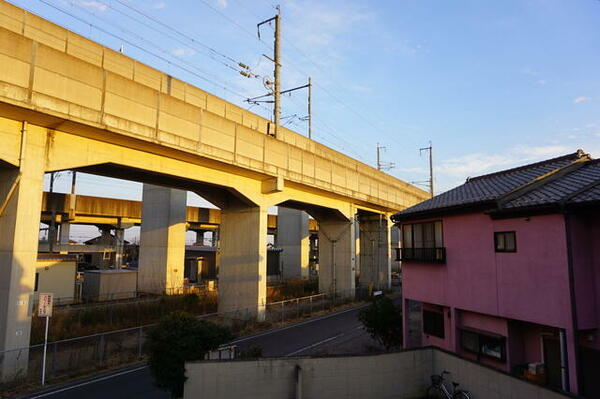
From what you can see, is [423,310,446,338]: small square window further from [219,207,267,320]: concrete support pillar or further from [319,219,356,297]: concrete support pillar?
[319,219,356,297]: concrete support pillar

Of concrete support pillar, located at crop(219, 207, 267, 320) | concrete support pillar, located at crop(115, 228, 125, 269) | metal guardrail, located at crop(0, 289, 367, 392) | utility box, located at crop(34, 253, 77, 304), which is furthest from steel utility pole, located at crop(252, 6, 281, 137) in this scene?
concrete support pillar, located at crop(115, 228, 125, 269)

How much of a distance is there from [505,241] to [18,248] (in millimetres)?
15951

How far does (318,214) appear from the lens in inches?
1412

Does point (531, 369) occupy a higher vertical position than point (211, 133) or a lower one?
lower

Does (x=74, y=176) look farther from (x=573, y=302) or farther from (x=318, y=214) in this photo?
(x=573, y=302)

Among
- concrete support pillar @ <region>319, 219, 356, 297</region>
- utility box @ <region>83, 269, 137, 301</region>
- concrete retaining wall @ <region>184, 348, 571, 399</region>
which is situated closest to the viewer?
concrete retaining wall @ <region>184, 348, 571, 399</region>

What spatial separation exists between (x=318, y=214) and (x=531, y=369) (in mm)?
25686

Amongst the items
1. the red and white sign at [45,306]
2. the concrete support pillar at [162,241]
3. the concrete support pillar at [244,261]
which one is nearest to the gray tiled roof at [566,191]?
the concrete support pillar at [244,261]

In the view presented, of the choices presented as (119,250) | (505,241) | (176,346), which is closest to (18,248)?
(176,346)

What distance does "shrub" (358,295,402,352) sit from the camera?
1537 centimetres

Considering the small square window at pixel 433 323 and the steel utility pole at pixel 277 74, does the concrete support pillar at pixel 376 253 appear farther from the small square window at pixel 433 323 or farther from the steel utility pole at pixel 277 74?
the small square window at pixel 433 323

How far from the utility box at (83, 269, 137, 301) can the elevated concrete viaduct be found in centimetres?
277

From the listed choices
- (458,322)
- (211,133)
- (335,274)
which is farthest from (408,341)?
(335,274)

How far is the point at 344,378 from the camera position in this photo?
11000 mm
